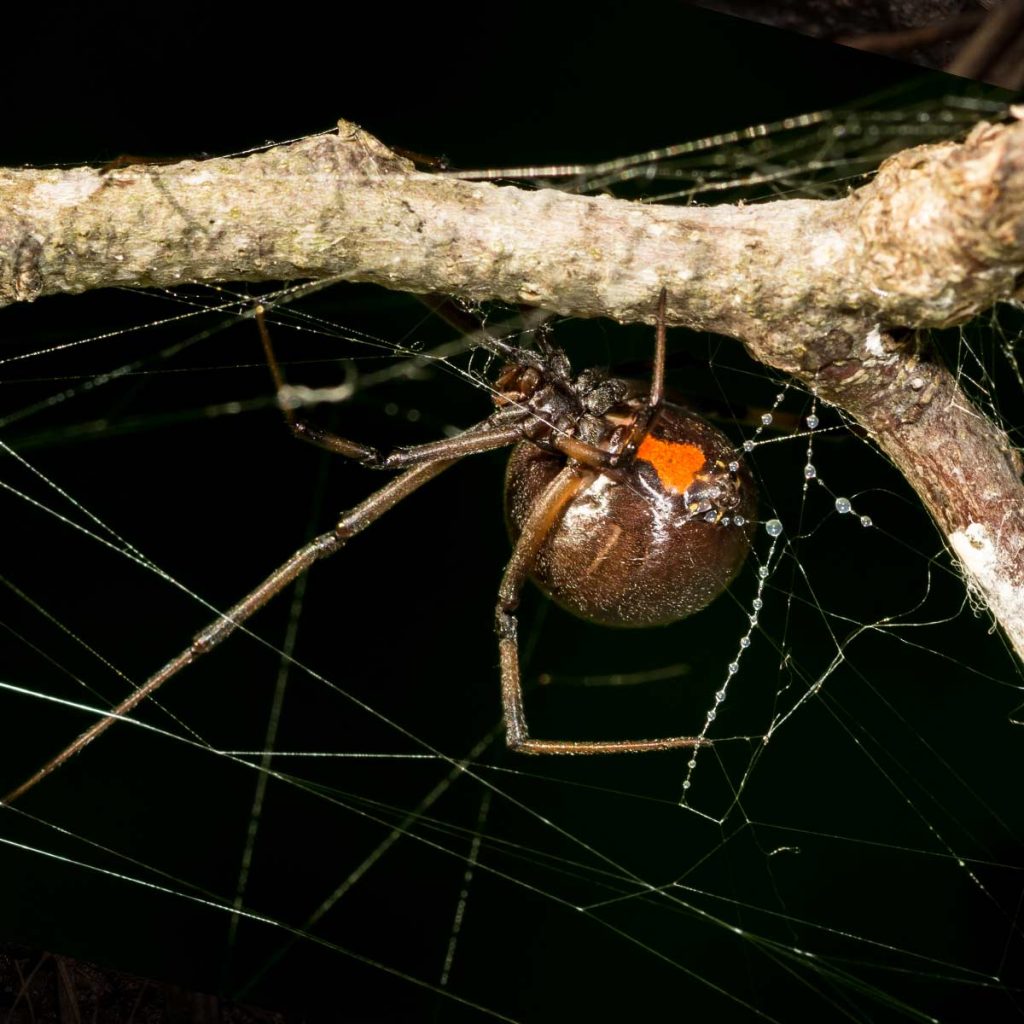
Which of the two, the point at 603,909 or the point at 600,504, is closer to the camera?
the point at 600,504

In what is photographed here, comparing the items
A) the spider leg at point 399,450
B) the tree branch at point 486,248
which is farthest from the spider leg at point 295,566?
the tree branch at point 486,248

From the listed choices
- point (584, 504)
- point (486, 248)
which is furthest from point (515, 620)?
point (486, 248)

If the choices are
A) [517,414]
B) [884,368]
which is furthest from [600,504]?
[884,368]

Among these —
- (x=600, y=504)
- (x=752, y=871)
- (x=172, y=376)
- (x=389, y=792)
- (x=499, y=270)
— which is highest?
(x=499, y=270)

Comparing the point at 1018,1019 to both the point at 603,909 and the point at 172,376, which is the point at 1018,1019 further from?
the point at 172,376

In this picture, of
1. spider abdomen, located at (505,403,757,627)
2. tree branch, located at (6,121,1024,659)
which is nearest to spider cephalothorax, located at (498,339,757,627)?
spider abdomen, located at (505,403,757,627)

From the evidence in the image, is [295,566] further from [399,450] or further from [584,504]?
[584,504]

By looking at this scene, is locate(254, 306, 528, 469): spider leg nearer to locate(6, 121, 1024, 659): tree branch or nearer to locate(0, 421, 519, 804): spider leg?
locate(0, 421, 519, 804): spider leg
